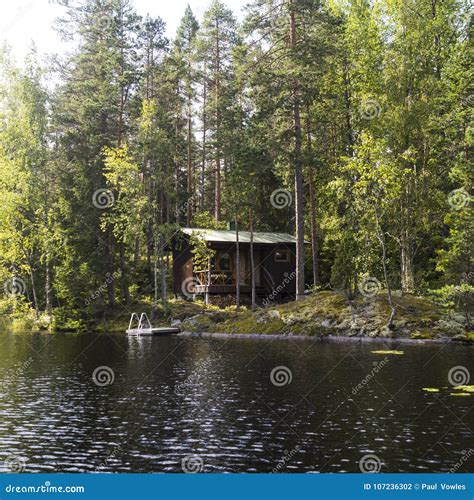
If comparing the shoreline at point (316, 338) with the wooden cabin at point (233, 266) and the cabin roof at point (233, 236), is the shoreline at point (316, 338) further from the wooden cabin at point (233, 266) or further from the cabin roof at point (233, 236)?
the cabin roof at point (233, 236)

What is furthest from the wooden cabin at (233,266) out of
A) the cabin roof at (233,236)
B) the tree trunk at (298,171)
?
the tree trunk at (298,171)

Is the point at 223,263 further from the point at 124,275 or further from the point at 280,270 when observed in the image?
the point at 124,275

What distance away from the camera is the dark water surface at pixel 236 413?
1111 cm

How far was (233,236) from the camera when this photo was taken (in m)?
45.4

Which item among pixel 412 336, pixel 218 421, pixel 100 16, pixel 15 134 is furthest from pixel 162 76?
pixel 218 421

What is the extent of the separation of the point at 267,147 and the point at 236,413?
23605 millimetres

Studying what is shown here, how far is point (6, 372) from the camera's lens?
21.9 meters

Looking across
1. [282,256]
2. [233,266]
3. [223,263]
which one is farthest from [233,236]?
[282,256]

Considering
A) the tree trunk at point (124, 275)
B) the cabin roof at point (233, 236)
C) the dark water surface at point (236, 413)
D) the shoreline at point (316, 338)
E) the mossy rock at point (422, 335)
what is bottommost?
the shoreline at point (316, 338)

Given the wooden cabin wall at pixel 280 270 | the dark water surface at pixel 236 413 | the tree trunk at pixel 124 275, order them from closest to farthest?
the dark water surface at pixel 236 413, the tree trunk at pixel 124 275, the wooden cabin wall at pixel 280 270

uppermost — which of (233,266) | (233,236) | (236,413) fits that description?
(233,236)

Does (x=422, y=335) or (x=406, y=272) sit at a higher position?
(x=406, y=272)

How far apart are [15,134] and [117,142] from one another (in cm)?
773

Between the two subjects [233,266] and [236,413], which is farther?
[233,266]
